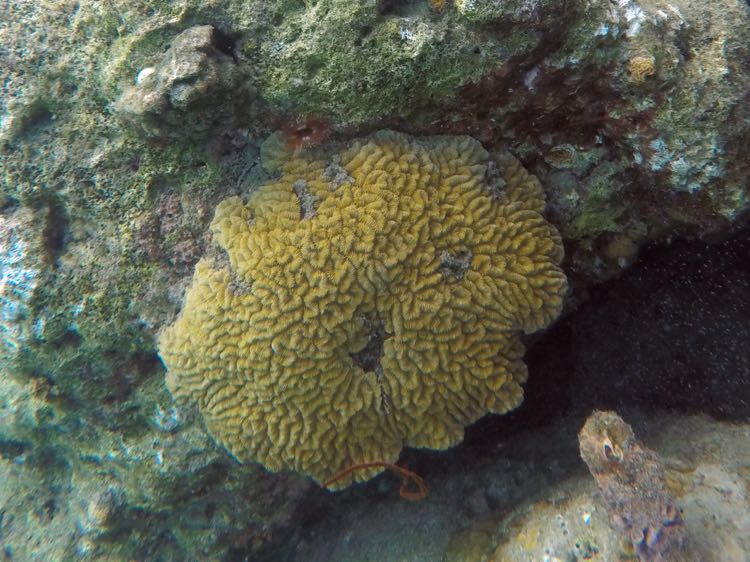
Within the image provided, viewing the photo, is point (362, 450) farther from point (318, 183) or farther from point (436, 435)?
point (318, 183)

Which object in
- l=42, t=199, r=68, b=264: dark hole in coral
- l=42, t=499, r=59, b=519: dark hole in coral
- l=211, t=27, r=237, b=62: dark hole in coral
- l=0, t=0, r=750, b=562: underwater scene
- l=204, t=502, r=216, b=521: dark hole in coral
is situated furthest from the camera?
l=42, t=499, r=59, b=519: dark hole in coral

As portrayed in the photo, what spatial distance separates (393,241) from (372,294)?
32 cm

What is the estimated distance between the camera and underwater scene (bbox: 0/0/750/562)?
95.4 inches

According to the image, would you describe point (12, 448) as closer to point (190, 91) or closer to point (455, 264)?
point (190, 91)

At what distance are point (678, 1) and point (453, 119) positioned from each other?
54.1 inches

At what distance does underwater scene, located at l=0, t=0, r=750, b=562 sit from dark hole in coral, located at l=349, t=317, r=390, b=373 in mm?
18

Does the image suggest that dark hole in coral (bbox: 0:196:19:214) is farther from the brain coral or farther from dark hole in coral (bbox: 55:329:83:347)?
the brain coral

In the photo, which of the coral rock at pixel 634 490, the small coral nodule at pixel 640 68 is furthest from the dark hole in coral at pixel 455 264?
the small coral nodule at pixel 640 68

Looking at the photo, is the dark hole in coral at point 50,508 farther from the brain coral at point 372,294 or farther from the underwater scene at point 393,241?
the brain coral at point 372,294

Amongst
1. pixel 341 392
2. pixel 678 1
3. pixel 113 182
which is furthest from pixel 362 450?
pixel 678 1

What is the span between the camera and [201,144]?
2855mm

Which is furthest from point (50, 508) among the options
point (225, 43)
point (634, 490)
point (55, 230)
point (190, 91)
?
point (634, 490)

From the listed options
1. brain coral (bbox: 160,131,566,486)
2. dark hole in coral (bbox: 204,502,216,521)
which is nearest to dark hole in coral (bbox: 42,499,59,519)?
dark hole in coral (bbox: 204,502,216,521)

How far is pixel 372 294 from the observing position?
107 inches
